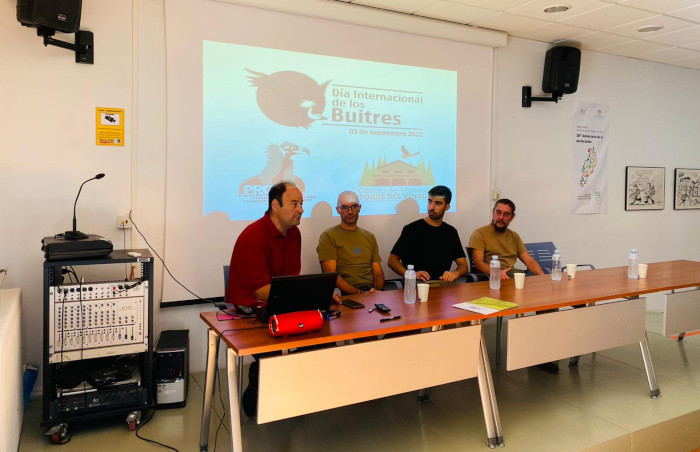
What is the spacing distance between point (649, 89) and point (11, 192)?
6.53m

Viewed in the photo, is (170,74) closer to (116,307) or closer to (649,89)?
(116,307)

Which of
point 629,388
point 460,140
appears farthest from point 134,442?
point 460,140

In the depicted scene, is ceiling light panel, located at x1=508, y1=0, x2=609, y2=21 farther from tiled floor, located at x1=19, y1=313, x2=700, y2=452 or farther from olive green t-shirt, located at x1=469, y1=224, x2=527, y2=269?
tiled floor, located at x1=19, y1=313, x2=700, y2=452

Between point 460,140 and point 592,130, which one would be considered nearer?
point 460,140

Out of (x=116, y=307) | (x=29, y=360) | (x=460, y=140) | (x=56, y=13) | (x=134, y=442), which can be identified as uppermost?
(x=56, y=13)

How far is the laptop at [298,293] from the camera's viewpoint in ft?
7.75

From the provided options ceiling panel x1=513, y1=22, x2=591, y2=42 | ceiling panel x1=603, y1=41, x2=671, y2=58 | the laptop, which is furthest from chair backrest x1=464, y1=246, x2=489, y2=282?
ceiling panel x1=603, y1=41, x2=671, y2=58

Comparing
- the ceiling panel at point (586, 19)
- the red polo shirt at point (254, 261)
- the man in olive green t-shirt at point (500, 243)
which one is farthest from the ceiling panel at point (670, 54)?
the red polo shirt at point (254, 261)

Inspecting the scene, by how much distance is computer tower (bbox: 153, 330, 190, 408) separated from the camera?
3234 mm

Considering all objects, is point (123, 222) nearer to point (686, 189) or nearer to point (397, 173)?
point (397, 173)

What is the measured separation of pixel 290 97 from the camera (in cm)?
410

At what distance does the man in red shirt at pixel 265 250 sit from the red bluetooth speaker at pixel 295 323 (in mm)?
593

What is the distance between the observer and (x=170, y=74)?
3664mm

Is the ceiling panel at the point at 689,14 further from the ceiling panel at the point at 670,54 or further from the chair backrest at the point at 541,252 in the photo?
the chair backrest at the point at 541,252
